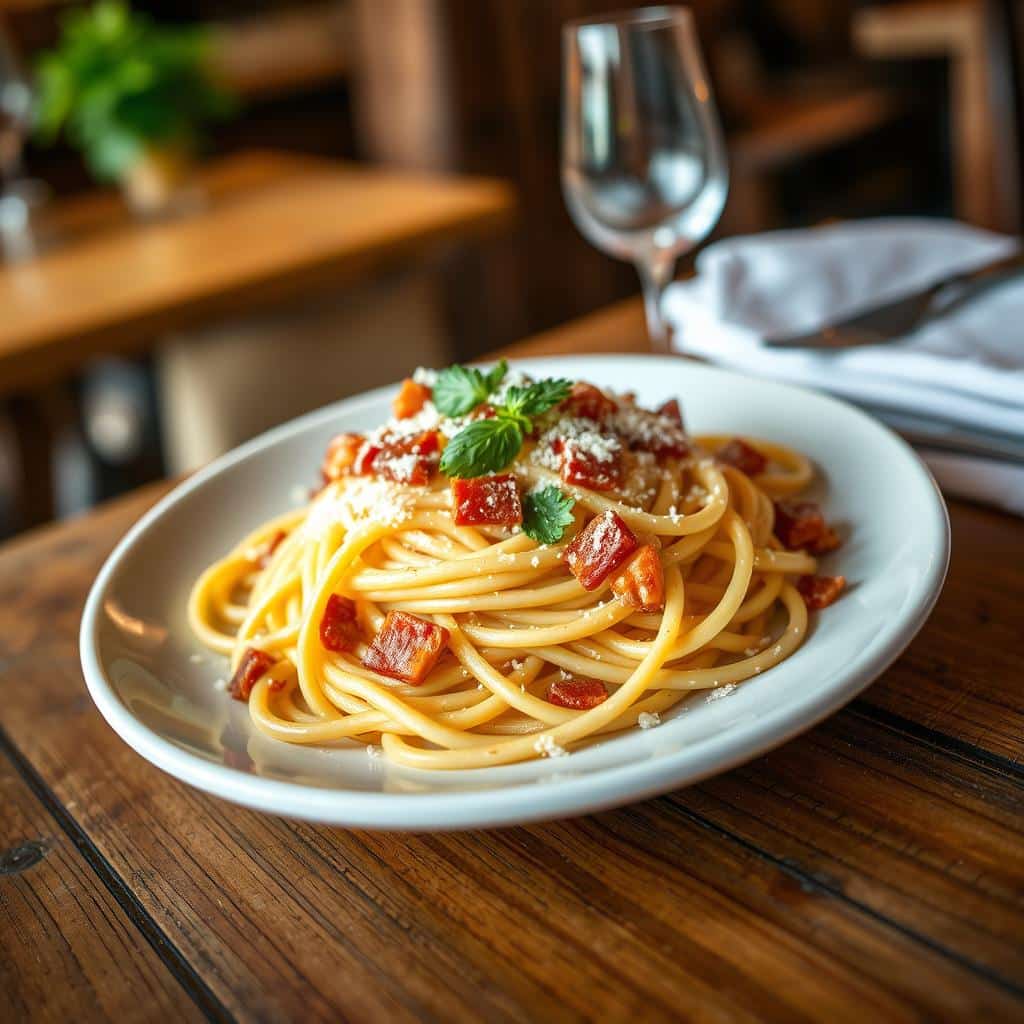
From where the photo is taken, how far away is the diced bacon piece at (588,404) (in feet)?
3.50

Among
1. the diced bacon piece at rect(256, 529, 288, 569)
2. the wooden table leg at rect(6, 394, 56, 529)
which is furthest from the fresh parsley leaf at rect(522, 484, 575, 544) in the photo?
the wooden table leg at rect(6, 394, 56, 529)

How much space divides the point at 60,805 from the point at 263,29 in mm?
5107

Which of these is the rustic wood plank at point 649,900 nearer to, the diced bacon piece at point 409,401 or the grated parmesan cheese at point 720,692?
the grated parmesan cheese at point 720,692

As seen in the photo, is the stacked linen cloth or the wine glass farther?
the wine glass

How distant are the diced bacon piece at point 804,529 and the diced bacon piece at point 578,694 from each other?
0.24 meters

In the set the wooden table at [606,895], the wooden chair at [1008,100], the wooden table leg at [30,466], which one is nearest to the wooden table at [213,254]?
the wooden table leg at [30,466]

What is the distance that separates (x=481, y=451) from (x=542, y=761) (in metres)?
0.28

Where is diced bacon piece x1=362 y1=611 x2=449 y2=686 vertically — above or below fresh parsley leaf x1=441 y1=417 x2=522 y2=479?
below

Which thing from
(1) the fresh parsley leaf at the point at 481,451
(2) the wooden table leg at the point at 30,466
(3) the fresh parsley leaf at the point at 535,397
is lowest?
(2) the wooden table leg at the point at 30,466

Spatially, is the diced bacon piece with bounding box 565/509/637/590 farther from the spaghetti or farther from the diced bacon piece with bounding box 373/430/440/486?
the diced bacon piece with bounding box 373/430/440/486

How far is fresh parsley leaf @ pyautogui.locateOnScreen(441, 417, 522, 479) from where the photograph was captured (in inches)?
38.1

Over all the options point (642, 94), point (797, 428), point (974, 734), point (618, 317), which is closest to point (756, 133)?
point (618, 317)

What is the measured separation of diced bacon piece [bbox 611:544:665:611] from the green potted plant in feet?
9.00

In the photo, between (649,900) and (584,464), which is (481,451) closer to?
(584,464)
